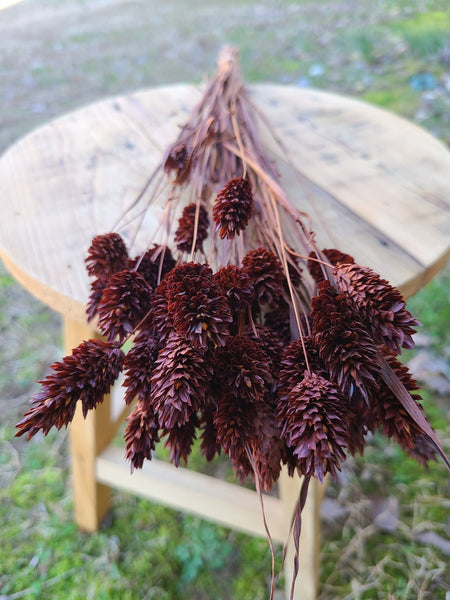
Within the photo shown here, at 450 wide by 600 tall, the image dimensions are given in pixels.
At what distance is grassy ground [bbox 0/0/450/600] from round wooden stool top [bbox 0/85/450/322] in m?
0.78

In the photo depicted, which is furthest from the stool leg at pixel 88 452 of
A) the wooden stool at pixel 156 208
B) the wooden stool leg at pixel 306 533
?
the wooden stool leg at pixel 306 533

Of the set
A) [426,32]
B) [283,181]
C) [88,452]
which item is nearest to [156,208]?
[283,181]

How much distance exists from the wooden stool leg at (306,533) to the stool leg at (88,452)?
16.1 inches

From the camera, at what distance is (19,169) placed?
995 mm

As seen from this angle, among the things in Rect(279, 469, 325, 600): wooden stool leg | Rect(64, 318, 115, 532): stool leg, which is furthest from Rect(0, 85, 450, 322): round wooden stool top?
Rect(279, 469, 325, 600): wooden stool leg

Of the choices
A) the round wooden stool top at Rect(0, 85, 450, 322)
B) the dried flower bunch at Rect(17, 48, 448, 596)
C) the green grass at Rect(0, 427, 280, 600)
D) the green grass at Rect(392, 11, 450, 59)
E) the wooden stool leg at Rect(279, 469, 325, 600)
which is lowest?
the green grass at Rect(0, 427, 280, 600)

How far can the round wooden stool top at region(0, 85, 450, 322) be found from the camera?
0.80 m

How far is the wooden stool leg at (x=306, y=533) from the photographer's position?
92 centimetres

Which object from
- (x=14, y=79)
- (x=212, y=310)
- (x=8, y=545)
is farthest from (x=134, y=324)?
(x=14, y=79)

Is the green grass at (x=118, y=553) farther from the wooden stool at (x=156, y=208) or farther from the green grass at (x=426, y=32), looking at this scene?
the green grass at (x=426, y=32)

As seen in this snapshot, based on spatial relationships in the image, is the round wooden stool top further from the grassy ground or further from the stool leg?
the grassy ground

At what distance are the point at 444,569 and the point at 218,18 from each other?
451 cm

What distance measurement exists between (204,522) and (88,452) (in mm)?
401

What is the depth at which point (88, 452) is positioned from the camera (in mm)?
1137
